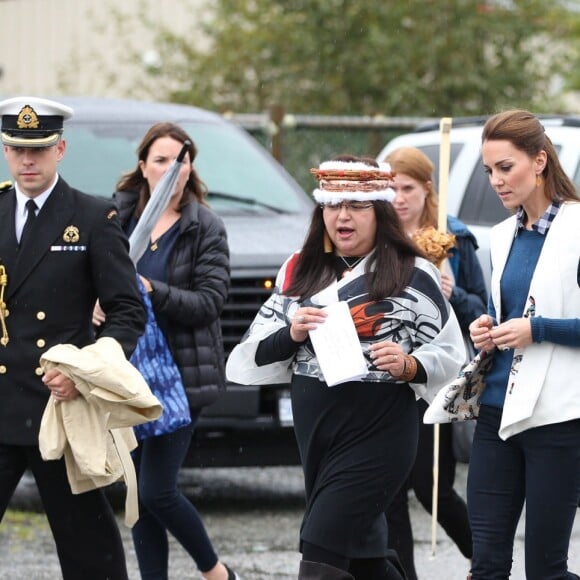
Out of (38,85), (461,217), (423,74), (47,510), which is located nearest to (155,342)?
(47,510)

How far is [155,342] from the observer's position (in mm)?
6703

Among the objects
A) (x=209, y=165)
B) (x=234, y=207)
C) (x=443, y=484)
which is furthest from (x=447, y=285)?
(x=209, y=165)

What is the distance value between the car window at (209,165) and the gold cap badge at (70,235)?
3684mm

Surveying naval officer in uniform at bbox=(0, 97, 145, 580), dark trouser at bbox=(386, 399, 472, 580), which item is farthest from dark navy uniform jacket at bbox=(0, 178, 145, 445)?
dark trouser at bbox=(386, 399, 472, 580)

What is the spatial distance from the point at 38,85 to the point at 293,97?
1042cm

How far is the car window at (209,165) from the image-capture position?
945cm

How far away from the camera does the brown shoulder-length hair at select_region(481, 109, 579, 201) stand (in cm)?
540

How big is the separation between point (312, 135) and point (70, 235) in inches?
359

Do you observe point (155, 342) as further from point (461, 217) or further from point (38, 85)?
point (38, 85)

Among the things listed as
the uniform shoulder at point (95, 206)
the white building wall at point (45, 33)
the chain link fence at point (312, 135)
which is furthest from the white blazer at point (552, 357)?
the white building wall at point (45, 33)

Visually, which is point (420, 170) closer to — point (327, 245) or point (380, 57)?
point (327, 245)

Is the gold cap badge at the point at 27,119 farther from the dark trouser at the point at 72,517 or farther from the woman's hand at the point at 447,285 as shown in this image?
the woman's hand at the point at 447,285

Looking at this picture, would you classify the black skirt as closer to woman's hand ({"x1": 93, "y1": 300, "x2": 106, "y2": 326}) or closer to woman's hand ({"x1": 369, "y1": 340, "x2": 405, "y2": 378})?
woman's hand ({"x1": 369, "y1": 340, "x2": 405, "y2": 378})

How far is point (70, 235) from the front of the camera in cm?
559
